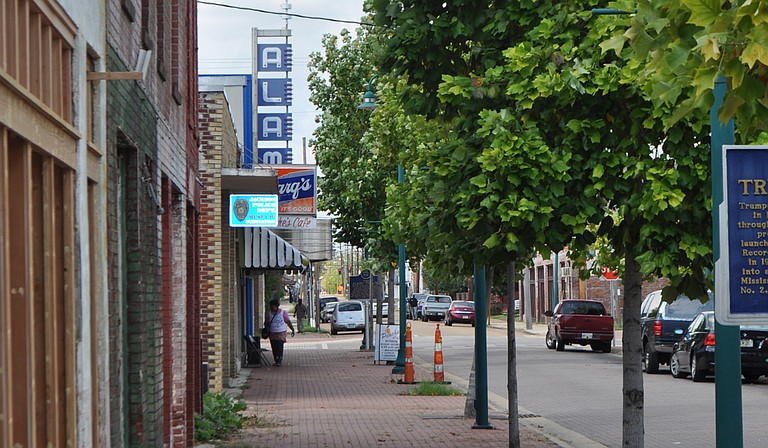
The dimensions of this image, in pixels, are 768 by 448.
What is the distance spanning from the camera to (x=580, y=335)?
3897cm

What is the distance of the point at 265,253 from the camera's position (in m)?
28.8

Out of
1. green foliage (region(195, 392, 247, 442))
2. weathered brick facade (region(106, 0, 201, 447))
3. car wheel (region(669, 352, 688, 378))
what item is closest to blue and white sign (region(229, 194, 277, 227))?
green foliage (region(195, 392, 247, 442))

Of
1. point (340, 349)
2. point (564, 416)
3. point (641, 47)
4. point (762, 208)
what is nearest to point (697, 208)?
point (762, 208)

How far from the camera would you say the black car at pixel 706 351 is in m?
23.8

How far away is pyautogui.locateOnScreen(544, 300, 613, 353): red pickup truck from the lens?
127 ft

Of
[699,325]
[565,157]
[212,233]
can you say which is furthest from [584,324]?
[565,157]

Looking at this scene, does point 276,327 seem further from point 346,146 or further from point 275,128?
point 275,128

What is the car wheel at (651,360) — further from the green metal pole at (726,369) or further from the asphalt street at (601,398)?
the green metal pole at (726,369)

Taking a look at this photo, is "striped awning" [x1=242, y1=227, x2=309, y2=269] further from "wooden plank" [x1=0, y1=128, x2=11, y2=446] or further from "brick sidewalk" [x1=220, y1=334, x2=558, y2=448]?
"wooden plank" [x1=0, y1=128, x2=11, y2=446]

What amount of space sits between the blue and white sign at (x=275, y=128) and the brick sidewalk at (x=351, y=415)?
65.7 feet

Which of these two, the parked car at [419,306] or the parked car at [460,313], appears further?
the parked car at [419,306]

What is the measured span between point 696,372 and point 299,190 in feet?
32.2

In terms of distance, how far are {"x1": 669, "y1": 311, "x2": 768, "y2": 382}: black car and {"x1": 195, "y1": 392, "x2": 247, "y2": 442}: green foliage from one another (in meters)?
9.06

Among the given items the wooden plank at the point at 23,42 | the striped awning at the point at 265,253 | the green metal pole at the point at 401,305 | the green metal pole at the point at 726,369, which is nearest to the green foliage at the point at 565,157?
the green metal pole at the point at 726,369
